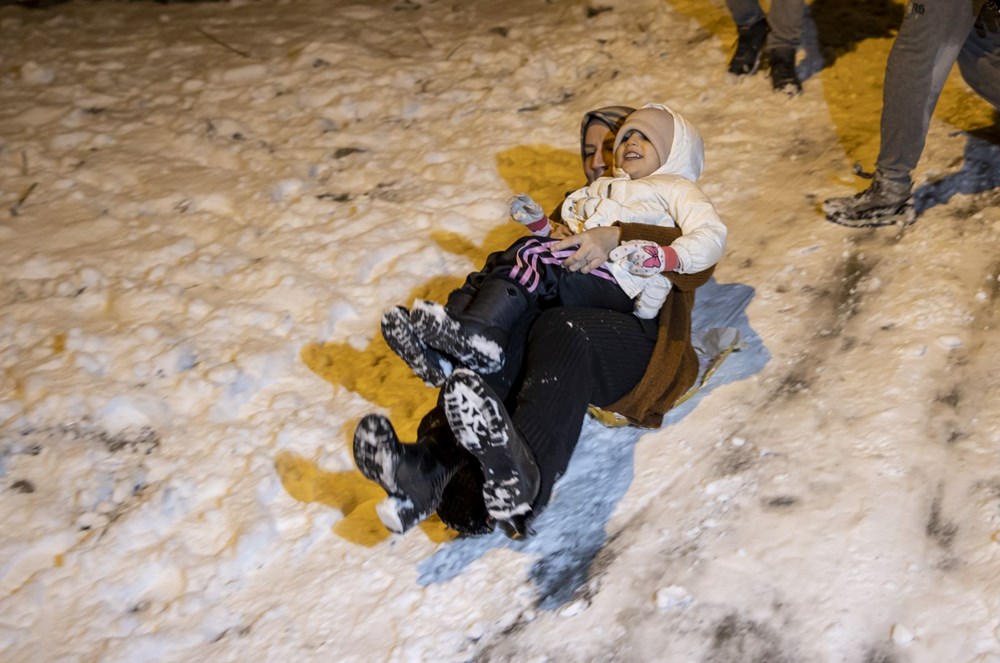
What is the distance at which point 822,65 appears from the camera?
4398 mm

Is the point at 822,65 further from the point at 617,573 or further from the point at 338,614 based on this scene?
the point at 338,614

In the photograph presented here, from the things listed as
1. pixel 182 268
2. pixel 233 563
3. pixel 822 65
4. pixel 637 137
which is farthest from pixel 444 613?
pixel 822 65

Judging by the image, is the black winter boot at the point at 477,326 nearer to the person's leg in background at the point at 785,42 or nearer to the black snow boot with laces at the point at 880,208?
the black snow boot with laces at the point at 880,208

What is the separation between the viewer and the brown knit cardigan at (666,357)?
2400 mm

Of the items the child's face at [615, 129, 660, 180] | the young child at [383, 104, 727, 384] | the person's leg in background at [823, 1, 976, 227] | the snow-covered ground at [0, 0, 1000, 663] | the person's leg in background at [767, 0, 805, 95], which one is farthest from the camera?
the person's leg in background at [767, 0, 805, 95]

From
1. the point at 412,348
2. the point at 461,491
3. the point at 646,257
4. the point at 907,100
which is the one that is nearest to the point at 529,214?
the point at 646,257

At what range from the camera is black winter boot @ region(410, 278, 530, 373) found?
7.66 feet

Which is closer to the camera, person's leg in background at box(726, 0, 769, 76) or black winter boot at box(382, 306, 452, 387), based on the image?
black winter boot at box(382, 306, 452, 387)

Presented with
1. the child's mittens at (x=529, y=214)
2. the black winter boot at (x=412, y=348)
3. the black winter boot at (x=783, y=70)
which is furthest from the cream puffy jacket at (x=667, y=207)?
the black winter boot at (x=783, y=70)

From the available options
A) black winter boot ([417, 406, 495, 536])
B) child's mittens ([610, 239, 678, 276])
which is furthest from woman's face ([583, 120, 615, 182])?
black winter boot ([417, 406, 495, 536])

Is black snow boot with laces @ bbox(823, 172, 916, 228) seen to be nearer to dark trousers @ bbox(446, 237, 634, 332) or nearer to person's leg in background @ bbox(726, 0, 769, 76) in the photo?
dark trousers @ bbox(446, 237, 634, 332)

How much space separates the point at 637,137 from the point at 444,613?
4.99 feet

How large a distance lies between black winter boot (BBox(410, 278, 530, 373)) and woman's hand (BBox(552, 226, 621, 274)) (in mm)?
174

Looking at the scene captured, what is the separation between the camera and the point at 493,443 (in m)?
2.01
